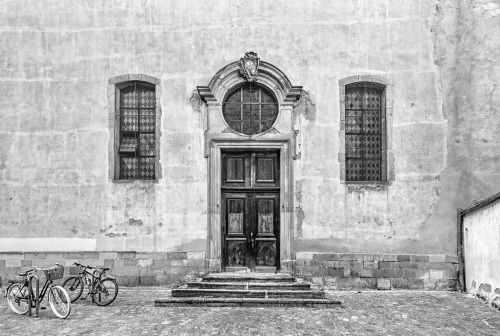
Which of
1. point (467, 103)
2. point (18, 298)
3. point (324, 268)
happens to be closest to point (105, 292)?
point (18, 298)

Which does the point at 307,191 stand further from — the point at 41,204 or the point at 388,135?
the point at 41,204

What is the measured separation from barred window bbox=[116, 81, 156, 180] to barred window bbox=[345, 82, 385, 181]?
15.2ft

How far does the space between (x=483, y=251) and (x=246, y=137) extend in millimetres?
5617

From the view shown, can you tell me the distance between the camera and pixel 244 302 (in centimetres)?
1040

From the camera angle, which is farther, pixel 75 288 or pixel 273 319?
pixel 75 288

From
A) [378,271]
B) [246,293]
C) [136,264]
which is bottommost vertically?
[246,293]

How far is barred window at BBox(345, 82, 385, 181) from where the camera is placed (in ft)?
41.7

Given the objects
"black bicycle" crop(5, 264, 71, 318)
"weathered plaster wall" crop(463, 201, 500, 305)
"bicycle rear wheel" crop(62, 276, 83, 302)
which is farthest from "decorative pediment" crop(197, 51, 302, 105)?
"black bicycle" crop(5, 264, 71, 318)

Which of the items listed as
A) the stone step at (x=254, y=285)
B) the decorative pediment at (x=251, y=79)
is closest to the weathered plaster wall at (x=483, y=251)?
the stone step at (x=254, y=285)

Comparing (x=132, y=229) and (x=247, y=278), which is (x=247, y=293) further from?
(x=132, y=229)

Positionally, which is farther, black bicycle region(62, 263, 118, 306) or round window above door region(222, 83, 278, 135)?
round window above door region(222, 83, 278, 135)

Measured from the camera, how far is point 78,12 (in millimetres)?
12695

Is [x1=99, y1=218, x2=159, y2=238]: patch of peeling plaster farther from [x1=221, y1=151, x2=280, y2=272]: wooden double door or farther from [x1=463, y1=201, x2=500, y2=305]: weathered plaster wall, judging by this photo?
[x1=463, y1=201, x2=500, y2=305]: weathered plaster wall

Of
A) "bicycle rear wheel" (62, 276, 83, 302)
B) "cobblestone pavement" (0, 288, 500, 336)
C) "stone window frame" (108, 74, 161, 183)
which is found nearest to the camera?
"cobblestone pavement" (0, 288, 500, 336)
